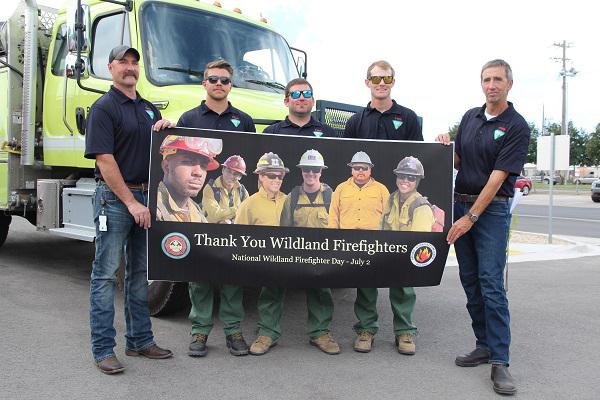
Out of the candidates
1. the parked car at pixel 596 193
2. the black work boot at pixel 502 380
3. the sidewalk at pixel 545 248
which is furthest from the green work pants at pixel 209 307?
the parked car at pixel 596 193

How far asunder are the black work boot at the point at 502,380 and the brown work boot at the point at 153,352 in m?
2.30

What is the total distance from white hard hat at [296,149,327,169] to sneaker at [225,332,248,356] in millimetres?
1402

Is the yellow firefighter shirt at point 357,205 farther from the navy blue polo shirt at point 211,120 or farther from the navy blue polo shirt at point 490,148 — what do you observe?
the navy blue polo shirt at point 211,120

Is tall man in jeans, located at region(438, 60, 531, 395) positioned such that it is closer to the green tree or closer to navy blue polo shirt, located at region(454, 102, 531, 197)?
navy blue polo shirt, located at region(454, 102, 531, 197)

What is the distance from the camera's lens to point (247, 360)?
14.1ft

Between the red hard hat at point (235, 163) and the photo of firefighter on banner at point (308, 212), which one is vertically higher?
the red hard hat at point (235, 163)

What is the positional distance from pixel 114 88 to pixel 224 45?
2.19 m

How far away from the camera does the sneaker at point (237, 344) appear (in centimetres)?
437

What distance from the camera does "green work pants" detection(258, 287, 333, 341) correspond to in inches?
178

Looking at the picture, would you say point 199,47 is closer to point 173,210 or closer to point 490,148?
point 173,210

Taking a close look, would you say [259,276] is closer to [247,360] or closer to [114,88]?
[247,360]

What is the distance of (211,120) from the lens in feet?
14.3

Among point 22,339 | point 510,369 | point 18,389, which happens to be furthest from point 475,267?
point 22,339

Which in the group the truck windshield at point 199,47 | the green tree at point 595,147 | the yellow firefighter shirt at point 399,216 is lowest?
the yellow firefighter shirt at point 399,216
